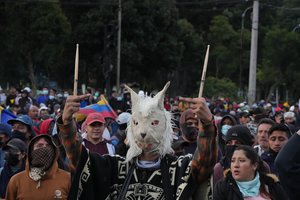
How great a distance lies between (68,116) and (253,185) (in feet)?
5.82

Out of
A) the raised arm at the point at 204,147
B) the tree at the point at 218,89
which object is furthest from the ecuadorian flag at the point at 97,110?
the tree at the point at 218,89

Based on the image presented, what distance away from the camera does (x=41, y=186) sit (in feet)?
19.1

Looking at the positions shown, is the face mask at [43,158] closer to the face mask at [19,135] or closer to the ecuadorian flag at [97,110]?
the face mask at [19,135]

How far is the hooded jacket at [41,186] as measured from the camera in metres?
5.77

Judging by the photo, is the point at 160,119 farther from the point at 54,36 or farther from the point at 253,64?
the point at 54,36

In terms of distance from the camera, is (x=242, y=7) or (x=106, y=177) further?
(x=242, y=7)

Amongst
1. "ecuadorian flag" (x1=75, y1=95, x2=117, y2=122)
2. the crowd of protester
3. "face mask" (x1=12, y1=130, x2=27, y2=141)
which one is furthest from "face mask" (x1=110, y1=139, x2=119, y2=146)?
"face mask" (x1=12, y1=130, x2=27, y2=141)

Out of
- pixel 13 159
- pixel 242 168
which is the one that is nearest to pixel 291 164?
pixel 242 168

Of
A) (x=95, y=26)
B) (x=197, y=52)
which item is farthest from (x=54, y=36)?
(x=197, y=52)

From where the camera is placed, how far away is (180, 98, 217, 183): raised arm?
4207mm

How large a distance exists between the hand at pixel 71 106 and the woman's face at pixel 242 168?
166 cm

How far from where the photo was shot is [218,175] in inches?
249

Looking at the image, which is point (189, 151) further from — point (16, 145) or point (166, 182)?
point (166, 182)

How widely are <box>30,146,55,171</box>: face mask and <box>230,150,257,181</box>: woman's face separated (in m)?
1.54
